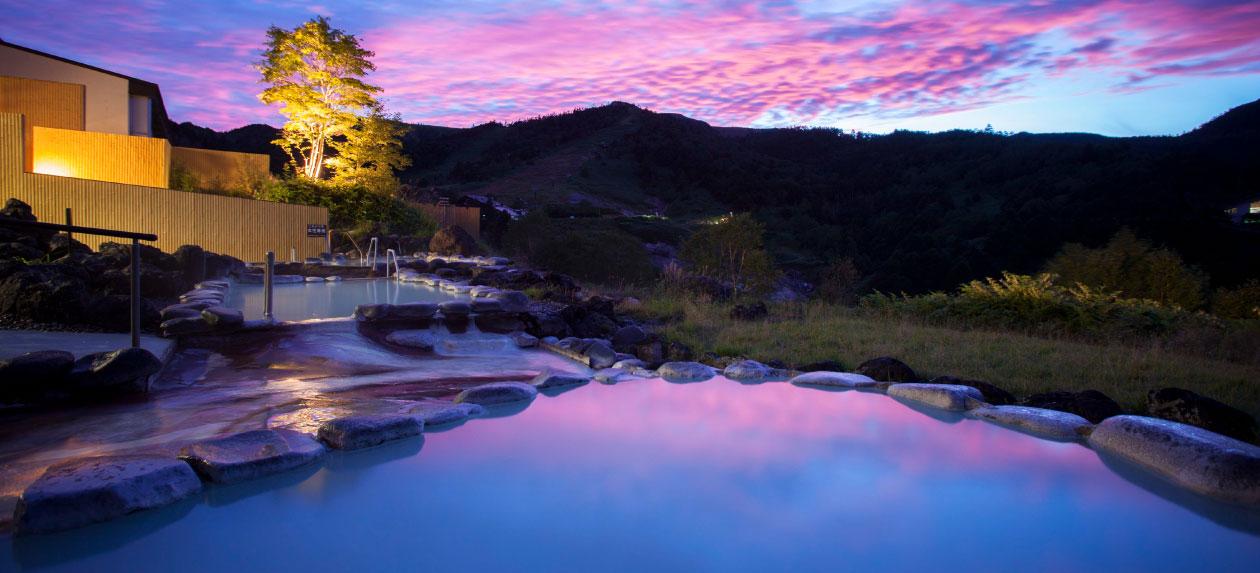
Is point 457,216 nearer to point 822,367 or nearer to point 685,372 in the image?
point 685,372

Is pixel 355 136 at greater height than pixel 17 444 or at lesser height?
greater

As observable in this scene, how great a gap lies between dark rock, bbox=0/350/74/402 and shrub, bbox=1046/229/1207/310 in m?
12.9

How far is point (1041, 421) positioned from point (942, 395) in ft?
2.13

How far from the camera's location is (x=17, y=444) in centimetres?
326

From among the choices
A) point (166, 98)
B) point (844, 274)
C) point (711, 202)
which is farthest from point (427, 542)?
point (711, 202)

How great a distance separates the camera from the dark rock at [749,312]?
873cm

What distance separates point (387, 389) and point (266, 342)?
1.59 metres

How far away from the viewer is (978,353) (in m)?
6.47

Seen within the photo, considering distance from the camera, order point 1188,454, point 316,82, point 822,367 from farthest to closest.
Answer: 1. point 316,82
2. point 822,367
3. point 1188,454

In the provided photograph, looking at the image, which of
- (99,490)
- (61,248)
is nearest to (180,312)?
(99,490)

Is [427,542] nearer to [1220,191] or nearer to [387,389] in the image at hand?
[387,389]

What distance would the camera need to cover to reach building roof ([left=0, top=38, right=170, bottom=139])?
16.7 metres

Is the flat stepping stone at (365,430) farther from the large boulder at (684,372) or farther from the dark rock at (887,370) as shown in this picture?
the dark rock at (887,370)

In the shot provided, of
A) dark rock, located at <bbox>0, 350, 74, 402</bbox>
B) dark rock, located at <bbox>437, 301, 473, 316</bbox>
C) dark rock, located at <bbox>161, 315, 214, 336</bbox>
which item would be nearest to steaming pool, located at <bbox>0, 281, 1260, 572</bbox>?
dark rock, located at <bbox>0, 350, 74, 402</bbox>
